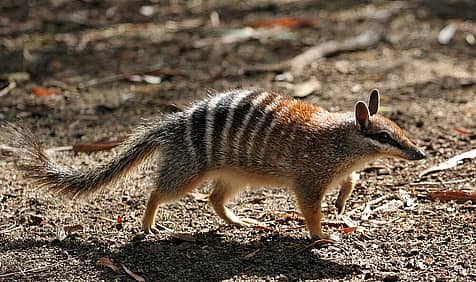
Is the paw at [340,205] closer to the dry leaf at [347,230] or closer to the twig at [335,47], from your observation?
the dry leaf at [347,230]

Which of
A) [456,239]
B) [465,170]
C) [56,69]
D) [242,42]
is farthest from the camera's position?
[242,42]

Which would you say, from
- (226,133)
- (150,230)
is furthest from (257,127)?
(150,230)

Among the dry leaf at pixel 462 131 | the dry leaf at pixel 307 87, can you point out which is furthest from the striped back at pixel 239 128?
the dry leaf at pixel 307 87

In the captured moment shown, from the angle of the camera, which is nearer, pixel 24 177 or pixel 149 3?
pixel 24 177

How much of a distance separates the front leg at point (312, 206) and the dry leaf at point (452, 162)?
1425 millimetres

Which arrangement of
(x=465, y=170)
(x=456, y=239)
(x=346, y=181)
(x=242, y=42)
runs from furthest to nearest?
(x=242, y=42) < (x=465, y=170) < (x=346, y=181) < (x=456, y=239)

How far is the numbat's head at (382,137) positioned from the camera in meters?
5.52

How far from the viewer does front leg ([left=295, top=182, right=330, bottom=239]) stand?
554 cm

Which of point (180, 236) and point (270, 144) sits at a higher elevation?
point (270, 144)

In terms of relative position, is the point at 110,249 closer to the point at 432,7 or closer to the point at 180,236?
the point at 180,236

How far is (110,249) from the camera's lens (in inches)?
218

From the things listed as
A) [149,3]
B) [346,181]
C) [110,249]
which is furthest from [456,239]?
[149,3]

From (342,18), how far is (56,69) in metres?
4.11

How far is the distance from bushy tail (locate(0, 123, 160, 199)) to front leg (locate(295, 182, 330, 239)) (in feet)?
3.63
